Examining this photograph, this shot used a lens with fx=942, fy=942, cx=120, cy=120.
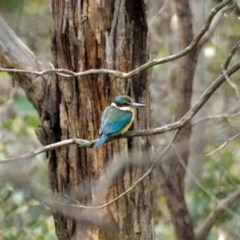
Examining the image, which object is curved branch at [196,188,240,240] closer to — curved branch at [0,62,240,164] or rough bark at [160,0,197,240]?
rough bark at [160,0,197,240]

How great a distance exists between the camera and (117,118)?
347 centimetres

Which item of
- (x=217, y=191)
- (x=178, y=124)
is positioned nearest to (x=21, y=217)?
(x=217, y=191)

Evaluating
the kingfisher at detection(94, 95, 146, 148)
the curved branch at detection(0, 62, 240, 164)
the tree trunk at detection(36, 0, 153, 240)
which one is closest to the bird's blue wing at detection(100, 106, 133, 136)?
the kingfisher at detection(94, 95, 146, 148)

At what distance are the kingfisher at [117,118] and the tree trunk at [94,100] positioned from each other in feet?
0.52

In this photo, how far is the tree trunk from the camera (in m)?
3.85

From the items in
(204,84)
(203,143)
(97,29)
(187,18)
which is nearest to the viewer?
(203,143)

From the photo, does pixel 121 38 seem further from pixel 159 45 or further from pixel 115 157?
pixel 159 45

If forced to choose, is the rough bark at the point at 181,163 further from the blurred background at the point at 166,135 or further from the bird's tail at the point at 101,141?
the bird's tail at the point at 101,141

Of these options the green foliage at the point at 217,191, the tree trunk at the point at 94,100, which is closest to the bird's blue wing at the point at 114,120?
the tree trunk at the point at 94,100

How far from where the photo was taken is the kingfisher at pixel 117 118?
3.43 meters

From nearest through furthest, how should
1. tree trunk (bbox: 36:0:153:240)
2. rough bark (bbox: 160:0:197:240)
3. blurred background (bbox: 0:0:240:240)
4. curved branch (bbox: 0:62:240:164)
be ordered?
curved branch (bbox: 0:62:240:164) < tree trunk (bbox: 36:0:153:240) < blurred background (bbox: 0:0:240:240) < rough bark (bbox: 160:0:197:240)

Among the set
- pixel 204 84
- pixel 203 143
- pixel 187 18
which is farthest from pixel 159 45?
pixel 203 143

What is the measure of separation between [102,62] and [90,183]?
0.50 meters

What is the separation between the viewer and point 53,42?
155 inches
